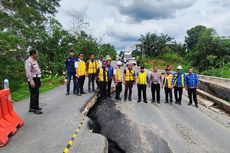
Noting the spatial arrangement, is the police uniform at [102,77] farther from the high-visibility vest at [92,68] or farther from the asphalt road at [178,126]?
the asphalt road at [178,126]

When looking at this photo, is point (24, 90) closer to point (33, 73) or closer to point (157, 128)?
point (33, 73)

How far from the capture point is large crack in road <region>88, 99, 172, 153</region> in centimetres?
681

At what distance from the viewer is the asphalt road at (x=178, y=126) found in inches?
298

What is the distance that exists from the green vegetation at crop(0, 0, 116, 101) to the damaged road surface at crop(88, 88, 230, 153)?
172 inches

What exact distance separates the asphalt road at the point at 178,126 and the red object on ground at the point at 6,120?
2.90 meters

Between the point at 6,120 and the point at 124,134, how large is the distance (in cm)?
302

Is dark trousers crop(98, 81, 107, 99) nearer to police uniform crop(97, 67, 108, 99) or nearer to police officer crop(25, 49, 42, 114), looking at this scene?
police uniform crop(97, 67, 108, 99)

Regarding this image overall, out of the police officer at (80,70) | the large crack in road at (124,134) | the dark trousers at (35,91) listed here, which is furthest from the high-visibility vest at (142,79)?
the dark trousers at (35,91)

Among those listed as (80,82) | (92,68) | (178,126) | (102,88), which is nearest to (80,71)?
(80,82)

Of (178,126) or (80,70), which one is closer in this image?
(178,126)

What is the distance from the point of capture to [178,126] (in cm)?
952

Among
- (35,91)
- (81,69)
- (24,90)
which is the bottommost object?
(24,90)

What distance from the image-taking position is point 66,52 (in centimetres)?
2794

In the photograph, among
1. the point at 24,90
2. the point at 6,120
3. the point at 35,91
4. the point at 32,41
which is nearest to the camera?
the point at 6,120
